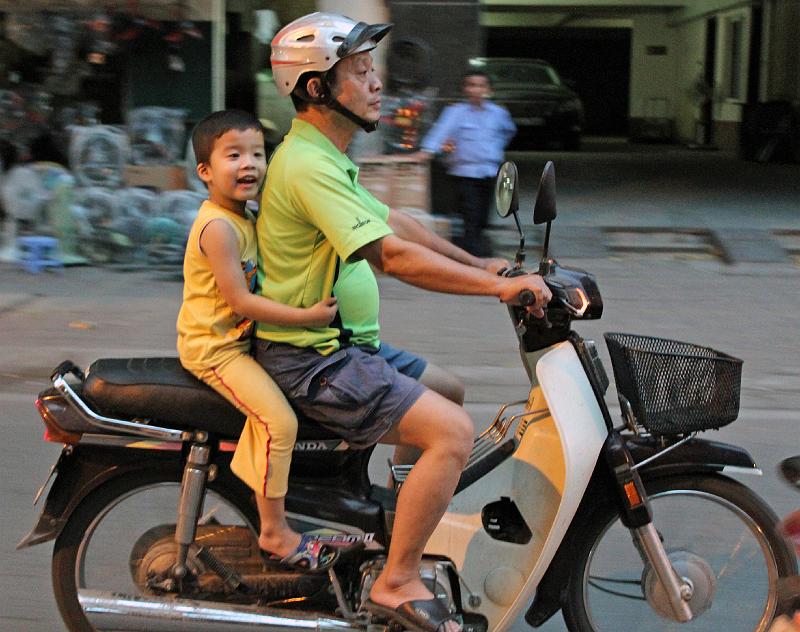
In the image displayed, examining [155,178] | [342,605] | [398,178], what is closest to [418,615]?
[342,605]

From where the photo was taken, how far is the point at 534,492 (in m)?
3.26

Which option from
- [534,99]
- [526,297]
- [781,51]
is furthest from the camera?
[781,51]

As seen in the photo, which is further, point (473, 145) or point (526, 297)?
point (473, 145)

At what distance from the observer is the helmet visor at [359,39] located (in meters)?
3.02

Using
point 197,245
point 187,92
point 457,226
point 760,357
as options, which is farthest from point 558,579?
point 187,92

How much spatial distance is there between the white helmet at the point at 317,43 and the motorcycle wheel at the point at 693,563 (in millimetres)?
1449

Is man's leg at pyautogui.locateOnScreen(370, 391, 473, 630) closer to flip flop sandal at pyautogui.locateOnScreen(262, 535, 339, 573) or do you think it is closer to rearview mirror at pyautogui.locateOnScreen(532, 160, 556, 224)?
flip flop sandal at pyautogui.locateOnScreen(262, 535, 339, 573)

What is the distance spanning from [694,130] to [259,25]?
46.8ft

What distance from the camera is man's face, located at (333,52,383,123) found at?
308cm

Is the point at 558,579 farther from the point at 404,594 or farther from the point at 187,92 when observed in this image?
the point at 187,92

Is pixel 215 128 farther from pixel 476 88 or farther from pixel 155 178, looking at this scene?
pixel 155 178

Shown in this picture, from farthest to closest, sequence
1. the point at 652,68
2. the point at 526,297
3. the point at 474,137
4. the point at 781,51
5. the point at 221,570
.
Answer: the point at 652,68
the point at 781,51
the point at 474,137
the point at 221,570
the point at 526,297

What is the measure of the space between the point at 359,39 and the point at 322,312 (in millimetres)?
720

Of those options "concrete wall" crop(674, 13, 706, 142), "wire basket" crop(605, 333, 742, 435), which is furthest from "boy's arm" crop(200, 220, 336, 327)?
"concrete wall" crop(674, 13, 706, 142)
